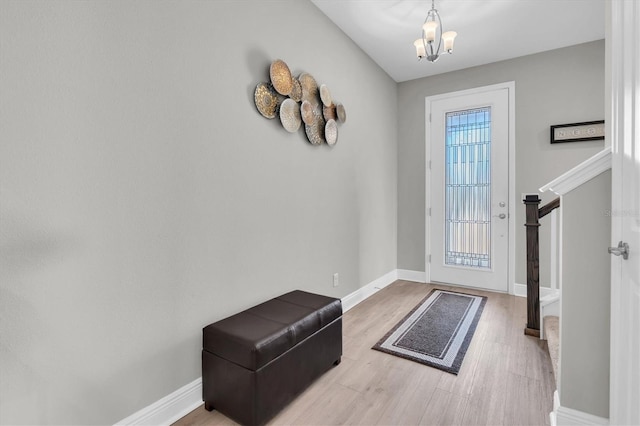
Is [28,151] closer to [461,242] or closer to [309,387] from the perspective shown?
[309,387]

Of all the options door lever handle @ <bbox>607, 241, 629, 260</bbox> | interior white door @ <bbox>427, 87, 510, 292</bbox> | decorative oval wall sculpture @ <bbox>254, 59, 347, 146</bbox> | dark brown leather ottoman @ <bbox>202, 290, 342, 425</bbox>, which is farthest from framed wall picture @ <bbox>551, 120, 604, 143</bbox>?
dark brown leather ottoman @ <bbox>202, 290, 342, 425</bbox>

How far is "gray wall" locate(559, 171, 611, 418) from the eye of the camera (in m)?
1.41

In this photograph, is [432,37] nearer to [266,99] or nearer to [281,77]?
[281,77]

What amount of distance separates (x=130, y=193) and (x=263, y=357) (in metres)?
Answer: 0.99

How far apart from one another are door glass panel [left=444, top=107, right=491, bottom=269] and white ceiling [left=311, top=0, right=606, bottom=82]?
72cm

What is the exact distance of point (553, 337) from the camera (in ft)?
6.97

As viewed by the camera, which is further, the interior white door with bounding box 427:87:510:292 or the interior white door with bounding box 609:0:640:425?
the interior white door with bounding box 427:87:510:292

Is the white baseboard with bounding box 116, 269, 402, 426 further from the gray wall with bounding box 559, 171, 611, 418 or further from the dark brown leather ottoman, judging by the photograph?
the gray wall with bounding box 559, 171, 611, 418

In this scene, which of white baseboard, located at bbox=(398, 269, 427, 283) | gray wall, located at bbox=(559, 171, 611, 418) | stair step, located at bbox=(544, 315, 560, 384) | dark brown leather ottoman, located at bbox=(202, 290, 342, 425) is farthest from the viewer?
white baseboard, located at bbox=(398, 269, 427, 283)

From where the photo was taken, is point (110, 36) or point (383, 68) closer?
point (110, 36)

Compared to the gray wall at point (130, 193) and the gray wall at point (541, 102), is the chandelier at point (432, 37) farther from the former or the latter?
the gray wall at point (541, 102)

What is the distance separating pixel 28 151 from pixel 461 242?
4056 millimetres

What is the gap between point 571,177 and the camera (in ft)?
4.74

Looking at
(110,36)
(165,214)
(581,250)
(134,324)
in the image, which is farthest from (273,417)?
(110,36)
